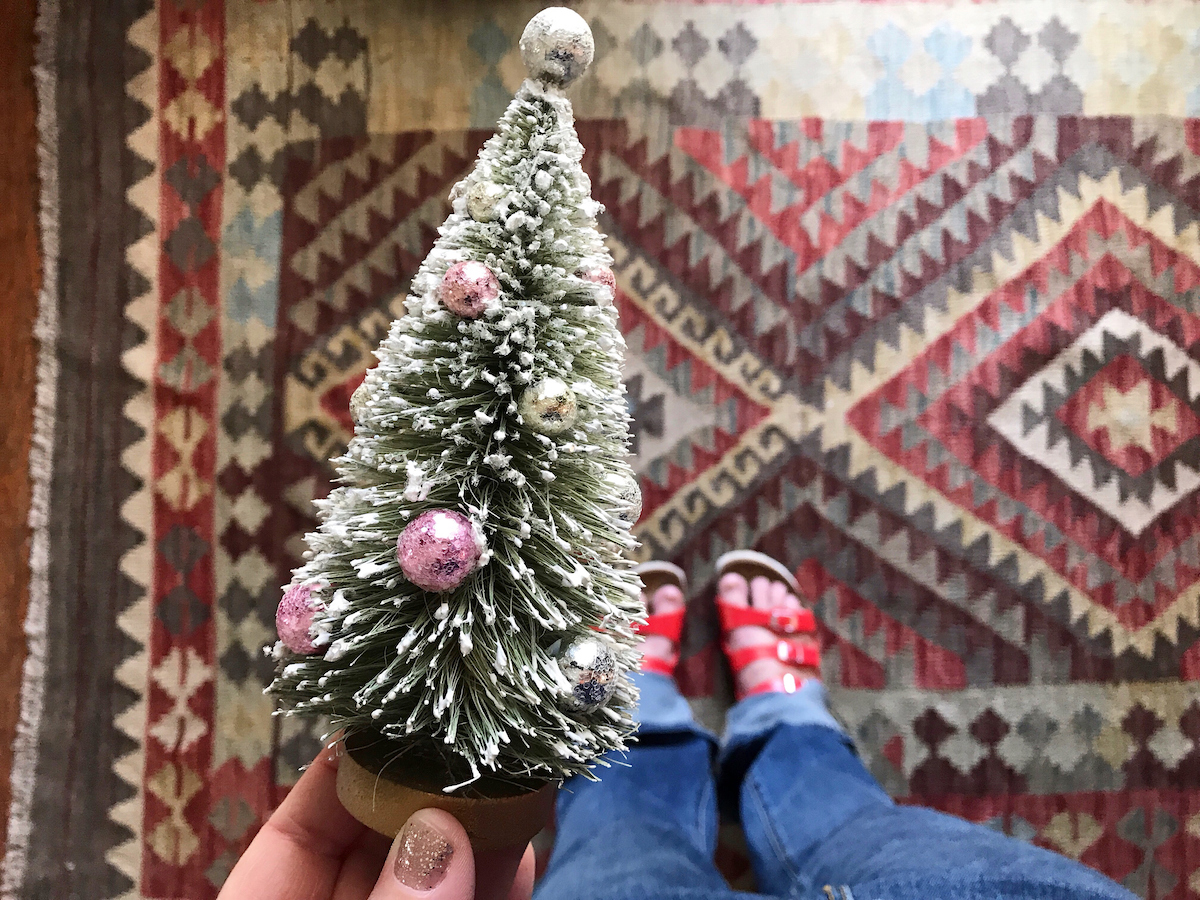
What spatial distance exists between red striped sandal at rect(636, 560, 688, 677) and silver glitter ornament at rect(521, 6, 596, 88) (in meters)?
0.62

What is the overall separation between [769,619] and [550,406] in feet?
1.99

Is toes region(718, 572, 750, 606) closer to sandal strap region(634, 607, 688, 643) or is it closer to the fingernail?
sandal strap region(634, 607, 688, 643)

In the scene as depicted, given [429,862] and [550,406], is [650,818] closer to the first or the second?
[429,862]

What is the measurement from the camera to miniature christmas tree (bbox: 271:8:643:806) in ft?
1.33

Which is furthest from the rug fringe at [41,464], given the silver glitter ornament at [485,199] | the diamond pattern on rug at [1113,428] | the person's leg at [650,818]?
the diamond pattern on rug at [1113,428]

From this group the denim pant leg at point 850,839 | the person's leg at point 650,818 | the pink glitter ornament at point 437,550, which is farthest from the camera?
the person's leg at point 650,818

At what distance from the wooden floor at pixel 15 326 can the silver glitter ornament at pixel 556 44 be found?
33.8 inches

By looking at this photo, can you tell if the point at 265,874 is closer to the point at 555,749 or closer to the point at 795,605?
the point at 555,749

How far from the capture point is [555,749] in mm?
419

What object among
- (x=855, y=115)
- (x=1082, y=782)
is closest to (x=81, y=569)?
(x=855, y=115)

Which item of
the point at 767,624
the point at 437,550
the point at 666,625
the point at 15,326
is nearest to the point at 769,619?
the point at 767,624

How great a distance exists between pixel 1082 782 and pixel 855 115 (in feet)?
2.91

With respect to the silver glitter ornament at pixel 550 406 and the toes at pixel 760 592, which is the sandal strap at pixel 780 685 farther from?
the silver glitter ornament at pixel 550 406

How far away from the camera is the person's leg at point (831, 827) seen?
1.70ft
